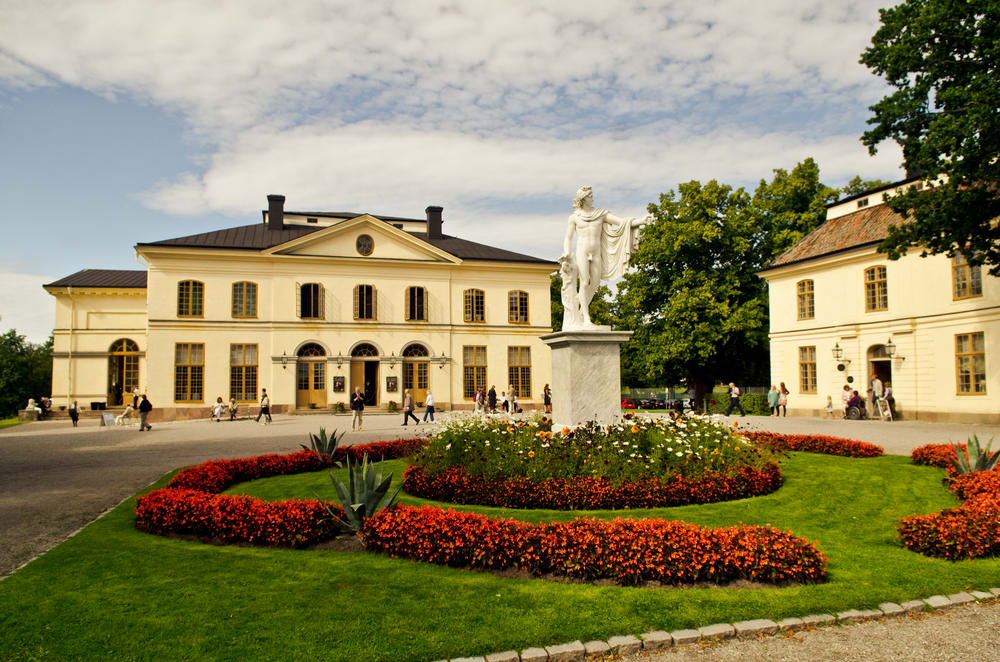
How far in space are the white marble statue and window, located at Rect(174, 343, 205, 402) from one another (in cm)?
3159

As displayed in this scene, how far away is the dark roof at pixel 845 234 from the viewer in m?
30.2

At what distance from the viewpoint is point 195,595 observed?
590 cm

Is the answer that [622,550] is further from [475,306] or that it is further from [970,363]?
[475,306]

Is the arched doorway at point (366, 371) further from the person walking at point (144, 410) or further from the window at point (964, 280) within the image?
the window at point (964, 280)

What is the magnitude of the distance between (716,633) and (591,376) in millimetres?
6650

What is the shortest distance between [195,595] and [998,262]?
23453 mm

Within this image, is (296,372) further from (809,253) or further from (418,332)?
(809,253)

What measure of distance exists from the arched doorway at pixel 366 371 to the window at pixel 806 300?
2382 cm

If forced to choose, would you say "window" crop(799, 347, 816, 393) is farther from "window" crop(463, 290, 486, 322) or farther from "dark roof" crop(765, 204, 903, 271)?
"window" crop(463, 290, 486, 322)

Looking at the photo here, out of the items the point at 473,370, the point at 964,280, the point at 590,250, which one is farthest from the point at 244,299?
the point at 964,280

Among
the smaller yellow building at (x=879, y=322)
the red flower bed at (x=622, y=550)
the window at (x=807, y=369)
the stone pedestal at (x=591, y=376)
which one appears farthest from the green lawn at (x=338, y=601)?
the window at (x=807, y=369)

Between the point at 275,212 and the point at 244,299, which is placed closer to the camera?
the point at 244,299

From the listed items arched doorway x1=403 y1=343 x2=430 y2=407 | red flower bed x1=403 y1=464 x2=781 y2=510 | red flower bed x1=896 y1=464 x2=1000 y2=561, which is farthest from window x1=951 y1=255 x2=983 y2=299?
arched doorway x1=403 y1=343 x2=430 y2=407

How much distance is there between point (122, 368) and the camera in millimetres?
45156
